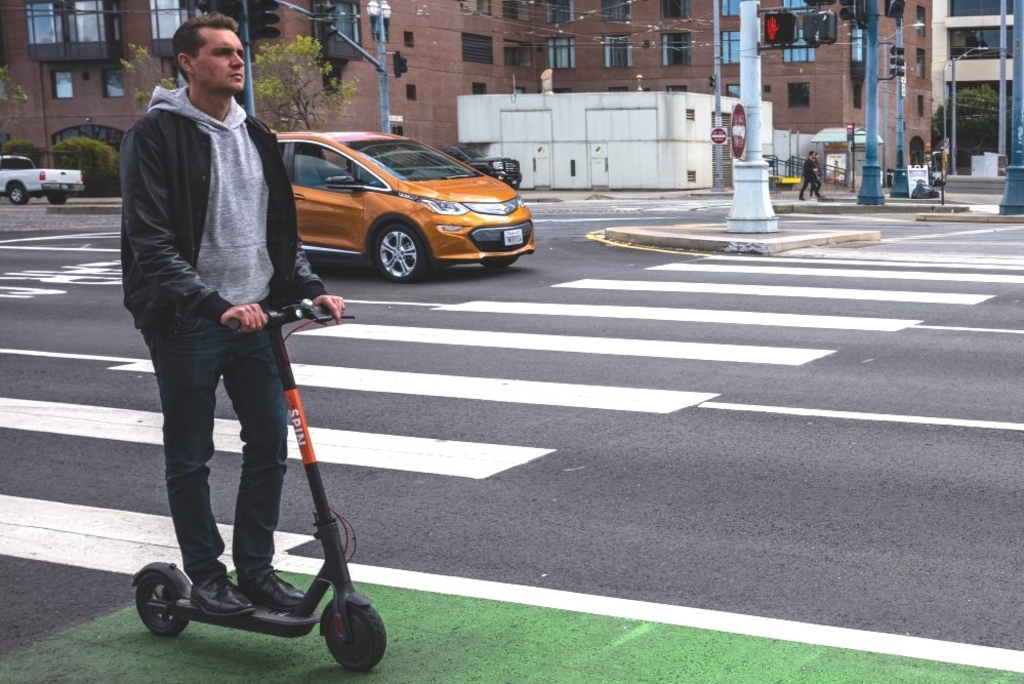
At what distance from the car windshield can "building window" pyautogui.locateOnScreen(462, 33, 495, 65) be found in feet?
181

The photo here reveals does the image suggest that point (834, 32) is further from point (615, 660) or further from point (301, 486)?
point (615, 660)

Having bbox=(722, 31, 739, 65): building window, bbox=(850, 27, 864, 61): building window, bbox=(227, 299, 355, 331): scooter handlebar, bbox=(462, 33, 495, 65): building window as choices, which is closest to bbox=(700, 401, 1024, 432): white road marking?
bbox=(227, 299, 355, 331): scooter handlebar

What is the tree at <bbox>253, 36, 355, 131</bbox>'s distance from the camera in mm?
51094

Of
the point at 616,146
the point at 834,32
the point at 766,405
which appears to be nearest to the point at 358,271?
the point at 834,32

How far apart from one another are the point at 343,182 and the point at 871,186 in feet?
75.8

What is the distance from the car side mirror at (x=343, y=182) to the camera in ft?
48.3

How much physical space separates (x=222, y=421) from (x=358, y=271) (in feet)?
27.4

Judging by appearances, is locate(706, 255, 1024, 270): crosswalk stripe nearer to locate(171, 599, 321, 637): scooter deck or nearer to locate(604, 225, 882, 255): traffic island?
locate(604, 225, 882, 255): traffic island

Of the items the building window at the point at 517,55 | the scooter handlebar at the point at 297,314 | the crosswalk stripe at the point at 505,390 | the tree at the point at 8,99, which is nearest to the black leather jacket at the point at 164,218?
the scooter handlebar at the point at 297,314

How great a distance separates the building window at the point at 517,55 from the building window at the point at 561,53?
1313mm

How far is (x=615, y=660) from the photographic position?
409cm

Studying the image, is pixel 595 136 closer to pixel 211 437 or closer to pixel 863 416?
pixel 863 416

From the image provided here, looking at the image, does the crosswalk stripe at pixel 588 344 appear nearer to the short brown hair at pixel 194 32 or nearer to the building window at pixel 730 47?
the short brown hair at pixel 194 32

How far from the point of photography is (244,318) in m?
3.85
